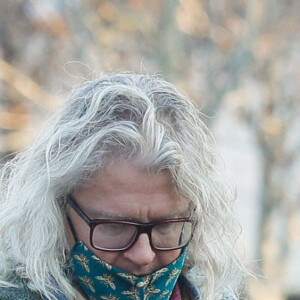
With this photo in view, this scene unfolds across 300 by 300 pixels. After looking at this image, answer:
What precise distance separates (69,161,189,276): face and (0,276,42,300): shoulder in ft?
0.59

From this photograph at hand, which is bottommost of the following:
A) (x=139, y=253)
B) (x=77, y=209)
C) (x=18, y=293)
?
(x=18, y=293)

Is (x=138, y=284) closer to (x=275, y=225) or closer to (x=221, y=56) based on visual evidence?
(x=221, y=56)

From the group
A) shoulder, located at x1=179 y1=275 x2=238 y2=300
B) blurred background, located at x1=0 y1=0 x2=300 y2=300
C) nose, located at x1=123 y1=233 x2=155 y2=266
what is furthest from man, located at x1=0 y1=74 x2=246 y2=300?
blurred background, located at x1=0 y1=0 x2=300 y2=300

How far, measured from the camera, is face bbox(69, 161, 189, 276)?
2465mm

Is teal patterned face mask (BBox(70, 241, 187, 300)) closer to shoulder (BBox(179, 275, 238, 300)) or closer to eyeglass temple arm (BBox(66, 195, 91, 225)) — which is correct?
eyeglass temple arm (BBox(66, 195, 91, 225))

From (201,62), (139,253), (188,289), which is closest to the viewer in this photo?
(139,253)

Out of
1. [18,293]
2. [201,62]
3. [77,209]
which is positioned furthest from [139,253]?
[201,62]

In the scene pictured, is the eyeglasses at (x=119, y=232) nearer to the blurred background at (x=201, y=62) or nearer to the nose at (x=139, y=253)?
the nose at (x=139, y=253)

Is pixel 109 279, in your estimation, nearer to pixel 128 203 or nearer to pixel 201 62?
pixel 128 203

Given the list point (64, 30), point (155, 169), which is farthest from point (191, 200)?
point (64, 30)

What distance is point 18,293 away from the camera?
8.13 feet

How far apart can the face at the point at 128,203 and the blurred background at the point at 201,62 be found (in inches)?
245

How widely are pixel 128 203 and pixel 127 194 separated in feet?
0.07

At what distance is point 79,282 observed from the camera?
255 cm
